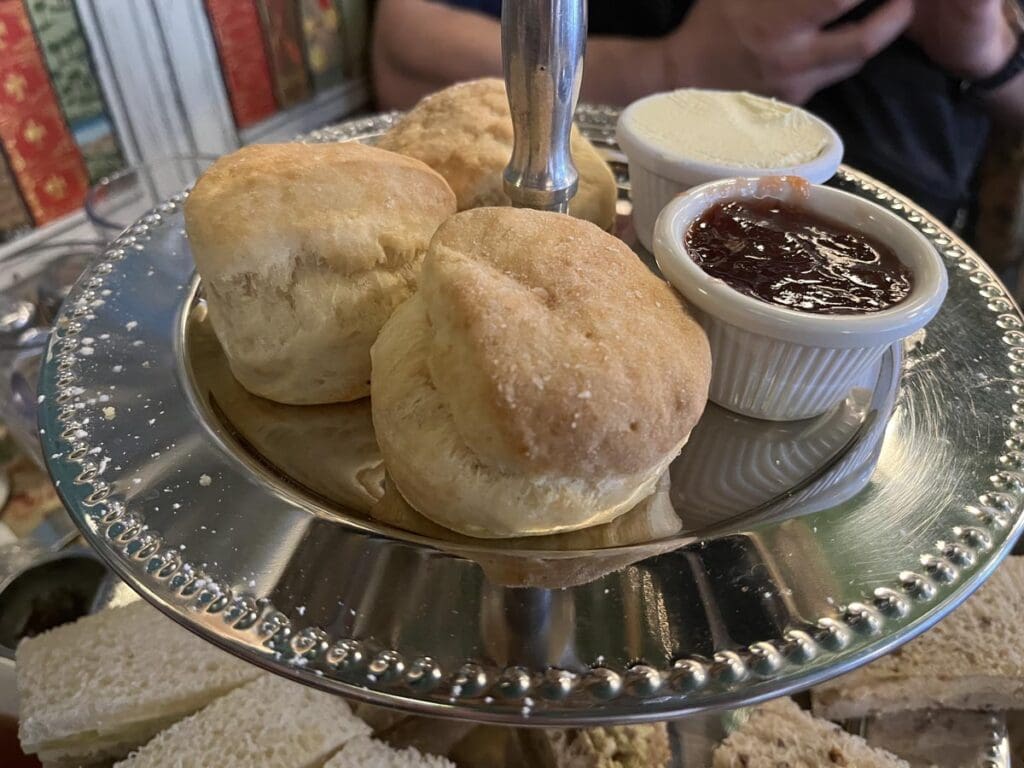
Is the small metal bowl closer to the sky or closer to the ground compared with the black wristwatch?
closer to the ground

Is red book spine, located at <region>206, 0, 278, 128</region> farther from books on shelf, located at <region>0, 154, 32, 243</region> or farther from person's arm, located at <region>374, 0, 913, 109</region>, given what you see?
books on shelf, located at <region>0, 154, 32, 243</region>

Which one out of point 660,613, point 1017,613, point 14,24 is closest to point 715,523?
point 660,613

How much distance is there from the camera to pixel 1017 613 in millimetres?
1084

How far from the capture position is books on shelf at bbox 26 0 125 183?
5.10 feet

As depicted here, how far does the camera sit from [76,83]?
1.64 m

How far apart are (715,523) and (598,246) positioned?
267mm

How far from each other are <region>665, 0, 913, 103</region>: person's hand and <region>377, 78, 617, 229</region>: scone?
28.6 inches

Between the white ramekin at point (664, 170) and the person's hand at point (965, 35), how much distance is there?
670mm

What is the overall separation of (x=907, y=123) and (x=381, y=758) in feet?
5.05

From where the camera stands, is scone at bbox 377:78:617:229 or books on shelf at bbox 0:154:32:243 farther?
books on shelf at bbox 0:154:32:243

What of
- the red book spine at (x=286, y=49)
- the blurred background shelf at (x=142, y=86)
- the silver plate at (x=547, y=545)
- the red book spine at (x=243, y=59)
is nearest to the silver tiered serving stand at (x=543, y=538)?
the silver plate at (x=547, y=545)

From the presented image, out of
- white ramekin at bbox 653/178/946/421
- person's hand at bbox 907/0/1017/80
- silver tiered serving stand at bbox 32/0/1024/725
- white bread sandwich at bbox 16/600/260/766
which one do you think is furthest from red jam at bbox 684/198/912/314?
person's hand at bbox 907/0/1017/80

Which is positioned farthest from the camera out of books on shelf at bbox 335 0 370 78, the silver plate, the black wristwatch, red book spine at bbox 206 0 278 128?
books on shelf at bbox 335 0 370 78

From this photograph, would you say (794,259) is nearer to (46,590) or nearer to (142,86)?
(46,590)
